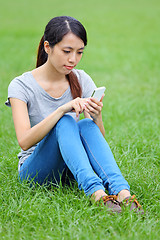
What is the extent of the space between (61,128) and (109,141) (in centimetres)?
149

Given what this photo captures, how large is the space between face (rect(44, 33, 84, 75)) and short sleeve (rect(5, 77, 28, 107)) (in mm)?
288

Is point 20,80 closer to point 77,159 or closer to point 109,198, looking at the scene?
point 77,159

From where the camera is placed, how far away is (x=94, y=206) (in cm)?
255

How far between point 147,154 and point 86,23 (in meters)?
10.4

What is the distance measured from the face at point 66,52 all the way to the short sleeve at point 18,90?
288mm

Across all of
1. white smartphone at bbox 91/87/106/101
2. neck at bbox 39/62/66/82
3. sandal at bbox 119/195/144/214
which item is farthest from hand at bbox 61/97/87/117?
sandal at bbox 119/195/144/214

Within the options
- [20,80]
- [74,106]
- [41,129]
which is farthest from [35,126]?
[20,80]

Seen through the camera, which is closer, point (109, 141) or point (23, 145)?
point (23, 145)

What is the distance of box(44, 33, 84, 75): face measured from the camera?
110 inches

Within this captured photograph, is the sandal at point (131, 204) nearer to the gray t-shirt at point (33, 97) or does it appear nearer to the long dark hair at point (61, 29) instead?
the gray t-shirt at point (33, 97)

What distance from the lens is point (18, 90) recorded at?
2.84 meters

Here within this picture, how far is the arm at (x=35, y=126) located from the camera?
2.70 m

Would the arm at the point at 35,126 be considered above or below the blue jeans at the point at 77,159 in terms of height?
above

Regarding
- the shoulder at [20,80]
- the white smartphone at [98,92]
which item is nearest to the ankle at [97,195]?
the white smartphone at [98,92]
